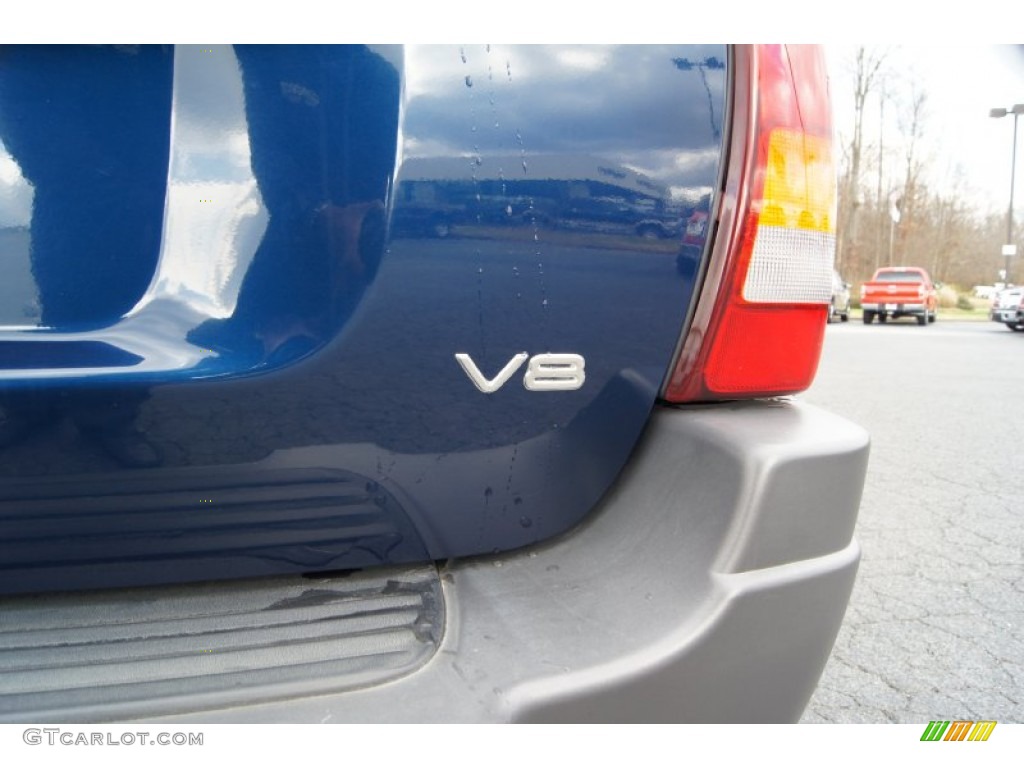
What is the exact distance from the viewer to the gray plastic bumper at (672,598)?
871 millimetres

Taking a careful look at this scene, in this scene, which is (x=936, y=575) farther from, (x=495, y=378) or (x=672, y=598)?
(x=495, y=378)

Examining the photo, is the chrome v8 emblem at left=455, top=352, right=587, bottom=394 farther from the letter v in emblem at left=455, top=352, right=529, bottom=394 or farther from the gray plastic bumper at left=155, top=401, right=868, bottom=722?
the gray plastic bumper at left=155, top=401, right=868, bottom=722

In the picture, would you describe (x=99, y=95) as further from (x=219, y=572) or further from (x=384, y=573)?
(x=384, y=573)

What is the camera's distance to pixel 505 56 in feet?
3.07

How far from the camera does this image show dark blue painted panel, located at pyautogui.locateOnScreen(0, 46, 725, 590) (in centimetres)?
88

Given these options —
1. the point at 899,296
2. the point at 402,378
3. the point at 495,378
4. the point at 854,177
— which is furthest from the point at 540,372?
the point at 854,177

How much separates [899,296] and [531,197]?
75.2 ft

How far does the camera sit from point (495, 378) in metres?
0.99

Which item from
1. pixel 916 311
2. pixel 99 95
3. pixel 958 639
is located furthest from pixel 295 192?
pixel 916 311

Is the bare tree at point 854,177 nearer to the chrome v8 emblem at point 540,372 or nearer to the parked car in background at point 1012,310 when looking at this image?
the parked car in background at point 1012,310
